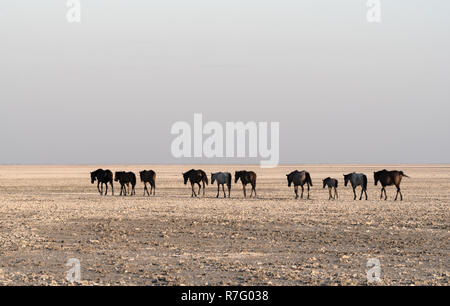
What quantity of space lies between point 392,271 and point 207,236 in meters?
6.78

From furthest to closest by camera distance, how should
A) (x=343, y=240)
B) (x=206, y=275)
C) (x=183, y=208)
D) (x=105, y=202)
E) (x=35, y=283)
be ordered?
(x=105, y=202) → (x=183, y=208) → (x=343, y=240) → (x=206, y=275) → (x=35, y=283)

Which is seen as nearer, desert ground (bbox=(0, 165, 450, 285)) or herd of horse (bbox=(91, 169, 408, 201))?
desert ground (bbox=(0, 165, 450, 285))

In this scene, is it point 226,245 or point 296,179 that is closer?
point 226,245

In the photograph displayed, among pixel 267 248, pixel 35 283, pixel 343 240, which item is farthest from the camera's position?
pixel 343 240

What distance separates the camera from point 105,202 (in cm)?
3022

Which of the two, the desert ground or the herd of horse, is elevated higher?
the herd of horse

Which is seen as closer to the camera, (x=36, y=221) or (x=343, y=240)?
(x=343, y=240)

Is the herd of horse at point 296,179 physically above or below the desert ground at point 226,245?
above

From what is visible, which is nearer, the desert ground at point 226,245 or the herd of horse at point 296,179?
the desert ground at point 226,245

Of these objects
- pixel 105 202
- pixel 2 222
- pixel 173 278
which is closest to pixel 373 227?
pixel 173 278

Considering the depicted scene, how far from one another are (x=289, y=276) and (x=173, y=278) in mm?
2252

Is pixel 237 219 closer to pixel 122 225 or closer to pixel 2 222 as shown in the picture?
pixel 122 225

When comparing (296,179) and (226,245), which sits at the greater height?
(296,179)

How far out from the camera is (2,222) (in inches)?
814
